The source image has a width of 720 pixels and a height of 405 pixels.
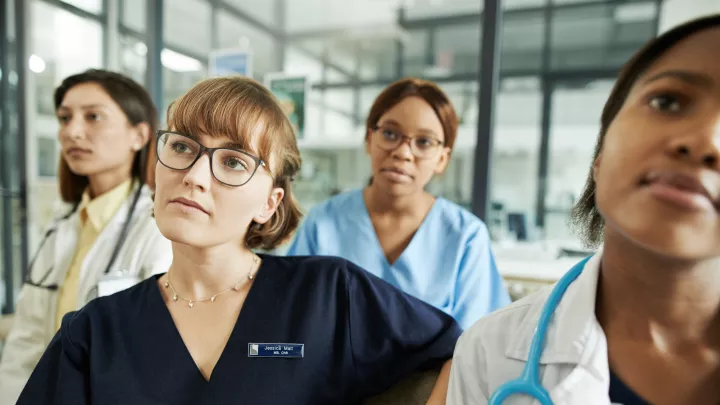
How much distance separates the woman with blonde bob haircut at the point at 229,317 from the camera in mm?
818

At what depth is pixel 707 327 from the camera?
0.61 m

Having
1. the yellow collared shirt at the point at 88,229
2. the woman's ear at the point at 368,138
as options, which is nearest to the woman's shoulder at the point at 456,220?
the woman's ear at the point at 368,138

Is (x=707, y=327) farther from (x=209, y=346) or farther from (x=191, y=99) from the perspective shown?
(x=191, y=99)

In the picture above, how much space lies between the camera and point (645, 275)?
1.93 feet

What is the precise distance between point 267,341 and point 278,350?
0.03 metres

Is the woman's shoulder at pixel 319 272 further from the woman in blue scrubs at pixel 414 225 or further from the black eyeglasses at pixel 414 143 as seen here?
→ the black eyeglasses at pixel 414 143

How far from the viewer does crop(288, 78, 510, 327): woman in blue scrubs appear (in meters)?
1.37

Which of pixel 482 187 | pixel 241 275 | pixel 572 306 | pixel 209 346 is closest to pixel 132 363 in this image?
pixel 209 346

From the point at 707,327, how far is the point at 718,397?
0.10 m

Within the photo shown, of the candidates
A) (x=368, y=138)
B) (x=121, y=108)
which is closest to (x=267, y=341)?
(x=368, y=138)

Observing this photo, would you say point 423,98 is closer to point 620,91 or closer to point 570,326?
point 620,91

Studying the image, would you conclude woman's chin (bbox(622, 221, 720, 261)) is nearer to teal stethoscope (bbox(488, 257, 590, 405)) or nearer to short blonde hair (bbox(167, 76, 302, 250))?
teal stethoscope (bbox(488, 257, 590, 405))

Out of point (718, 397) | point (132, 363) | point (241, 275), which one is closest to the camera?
point (718, 397)

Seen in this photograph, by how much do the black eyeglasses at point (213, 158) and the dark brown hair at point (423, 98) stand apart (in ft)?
2.34
